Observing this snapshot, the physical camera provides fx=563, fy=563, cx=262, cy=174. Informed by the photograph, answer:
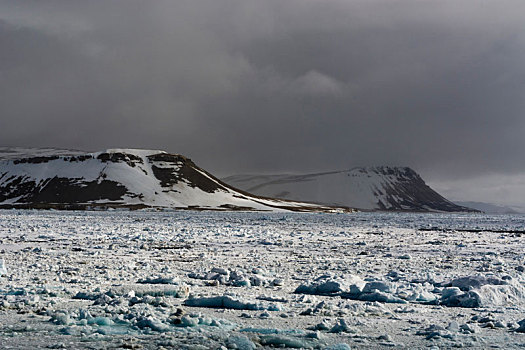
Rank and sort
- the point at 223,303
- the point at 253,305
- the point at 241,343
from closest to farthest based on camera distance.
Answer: the point at 241,343 < the point at 253,305 < the point at 223,303

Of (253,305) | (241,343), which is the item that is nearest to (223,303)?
(253,305)

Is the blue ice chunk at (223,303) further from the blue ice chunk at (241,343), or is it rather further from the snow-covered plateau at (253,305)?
the blue ice chunk at (241,343)

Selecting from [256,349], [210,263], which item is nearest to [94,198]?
[210,263]

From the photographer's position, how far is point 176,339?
930 centimetres

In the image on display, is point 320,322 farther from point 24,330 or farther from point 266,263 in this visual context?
point 266,263

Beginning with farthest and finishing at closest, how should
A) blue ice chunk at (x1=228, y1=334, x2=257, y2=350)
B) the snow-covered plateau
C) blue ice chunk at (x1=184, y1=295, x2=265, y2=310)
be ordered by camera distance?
blue ice chunk at (x1=184, y1=295, x2=265, y2=310), the snow-covered plateau, blue ice chunk at (x1=228, y1=334, x2=257, y2=350)

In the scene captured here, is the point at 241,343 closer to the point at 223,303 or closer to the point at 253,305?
the point at 253,305

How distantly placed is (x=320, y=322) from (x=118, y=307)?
13.5 ft

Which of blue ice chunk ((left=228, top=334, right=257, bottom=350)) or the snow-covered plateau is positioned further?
the snow-covered plateau

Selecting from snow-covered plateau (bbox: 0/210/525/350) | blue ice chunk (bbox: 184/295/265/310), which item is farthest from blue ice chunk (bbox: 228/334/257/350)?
blue ice chunk (bbox: 184/295/265/310)

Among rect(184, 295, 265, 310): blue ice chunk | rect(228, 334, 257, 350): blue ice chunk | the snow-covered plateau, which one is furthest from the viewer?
rect(184, 295, 265, 310): blue ice chunk

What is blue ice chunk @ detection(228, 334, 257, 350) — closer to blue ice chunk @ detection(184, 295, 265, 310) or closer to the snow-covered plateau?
the snow-covered plateau

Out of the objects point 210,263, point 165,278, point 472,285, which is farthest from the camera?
point 210,263

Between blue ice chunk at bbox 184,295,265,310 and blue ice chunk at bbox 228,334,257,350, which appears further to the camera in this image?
blue ice chunk at bbox 184,295,265,310
